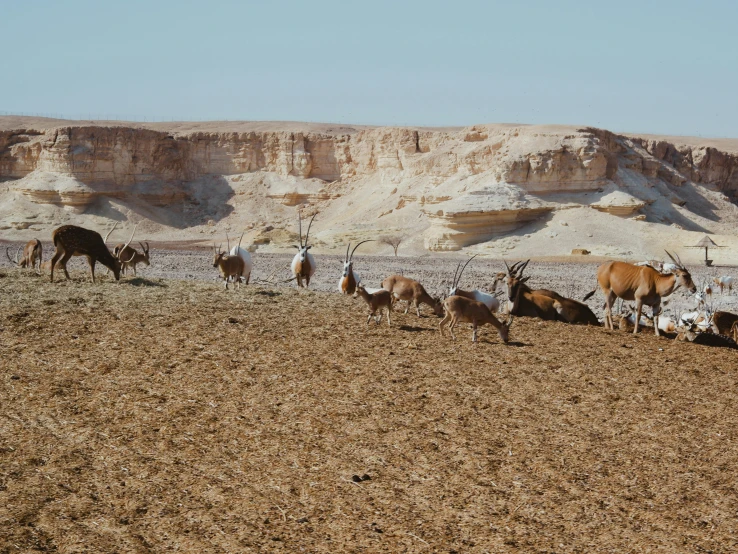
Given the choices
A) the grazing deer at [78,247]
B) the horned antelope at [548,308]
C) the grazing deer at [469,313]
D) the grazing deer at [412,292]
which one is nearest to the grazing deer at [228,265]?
the grazing deer at [78,247]

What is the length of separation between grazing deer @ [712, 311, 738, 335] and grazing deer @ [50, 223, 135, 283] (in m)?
12.4

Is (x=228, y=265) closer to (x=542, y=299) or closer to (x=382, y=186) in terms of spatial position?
(x=542, y=299)

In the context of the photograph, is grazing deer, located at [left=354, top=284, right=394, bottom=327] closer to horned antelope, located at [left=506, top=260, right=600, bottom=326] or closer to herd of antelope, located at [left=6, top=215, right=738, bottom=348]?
herd of antelope, located at [left=6, top=215, right=738, bottom=348]

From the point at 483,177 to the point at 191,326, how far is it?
45771 millimetres

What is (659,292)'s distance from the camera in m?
15.1

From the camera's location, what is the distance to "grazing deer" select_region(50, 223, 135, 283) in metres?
16.6

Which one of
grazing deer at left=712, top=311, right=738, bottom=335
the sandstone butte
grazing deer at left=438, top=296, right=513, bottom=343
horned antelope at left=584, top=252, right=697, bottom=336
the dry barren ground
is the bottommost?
the dry barren ground

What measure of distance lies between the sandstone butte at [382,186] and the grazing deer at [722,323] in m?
28.7

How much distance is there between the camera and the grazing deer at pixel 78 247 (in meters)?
16.6

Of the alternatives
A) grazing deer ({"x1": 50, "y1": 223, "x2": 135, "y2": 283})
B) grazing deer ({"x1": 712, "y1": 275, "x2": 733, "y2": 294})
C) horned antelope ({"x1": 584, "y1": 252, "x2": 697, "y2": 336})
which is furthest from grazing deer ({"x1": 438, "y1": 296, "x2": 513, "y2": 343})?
grazing deer ({"x1": 712, "y1": 275, "x2": 733, "y2": 294})

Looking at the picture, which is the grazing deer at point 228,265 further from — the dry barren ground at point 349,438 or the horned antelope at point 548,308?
the horned antelope at point 548,308

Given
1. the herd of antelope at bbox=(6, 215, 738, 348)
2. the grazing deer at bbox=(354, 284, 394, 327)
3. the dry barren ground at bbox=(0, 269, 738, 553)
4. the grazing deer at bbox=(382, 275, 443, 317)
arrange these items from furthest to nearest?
the grazing deer at bbox=(382, 275, 443, 317)
the herd of antelope at bbox=(6, 215, 738, 348)
the grazing deer at bbox=(354, 284, 394, 327)
the dry barren ground at bbox=(0, 269, 738, 553)

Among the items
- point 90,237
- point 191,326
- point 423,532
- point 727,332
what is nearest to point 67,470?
point 423,532

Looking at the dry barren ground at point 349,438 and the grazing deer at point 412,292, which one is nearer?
the dry barren ground at point 349,438
